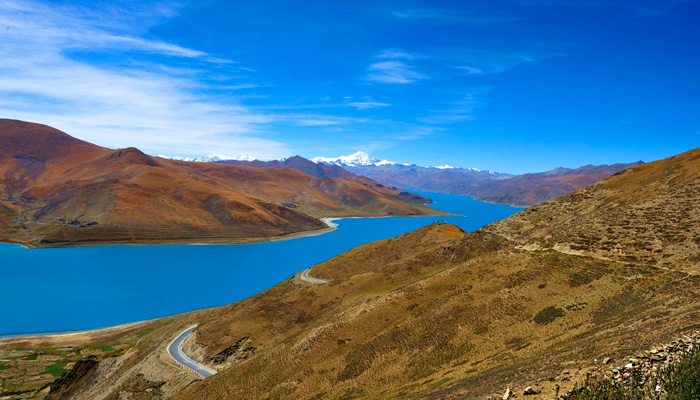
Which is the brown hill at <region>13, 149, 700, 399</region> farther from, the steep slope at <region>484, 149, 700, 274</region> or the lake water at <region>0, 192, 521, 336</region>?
the lake water at <region>0, 192, 521, 336</region>

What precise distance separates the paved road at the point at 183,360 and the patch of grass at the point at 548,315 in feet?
147

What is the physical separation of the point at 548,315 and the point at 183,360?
54.2 metres

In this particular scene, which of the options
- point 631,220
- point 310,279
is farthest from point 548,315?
point 310,279

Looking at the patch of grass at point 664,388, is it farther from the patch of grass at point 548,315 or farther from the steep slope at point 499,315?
the patch of grass at point 548,315

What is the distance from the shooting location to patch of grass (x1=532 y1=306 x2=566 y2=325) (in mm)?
38694

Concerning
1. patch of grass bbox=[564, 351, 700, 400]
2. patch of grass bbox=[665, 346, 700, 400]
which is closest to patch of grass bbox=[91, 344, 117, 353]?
patch of grass bbox=[564, 351, 700, 400]

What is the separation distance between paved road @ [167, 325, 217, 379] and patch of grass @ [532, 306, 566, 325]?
4482 centimetres

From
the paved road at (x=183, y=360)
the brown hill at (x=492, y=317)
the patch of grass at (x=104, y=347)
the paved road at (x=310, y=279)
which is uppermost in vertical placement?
the brown hill at (x=492, y=317)

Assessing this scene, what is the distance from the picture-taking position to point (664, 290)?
36.0 m

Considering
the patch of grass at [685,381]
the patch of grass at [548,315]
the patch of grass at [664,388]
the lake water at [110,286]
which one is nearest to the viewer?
the patch of grass at [685,381]

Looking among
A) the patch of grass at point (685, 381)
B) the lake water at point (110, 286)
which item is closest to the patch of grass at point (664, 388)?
the patch of grass at point (685, 381)

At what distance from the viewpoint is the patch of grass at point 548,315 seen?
3869 cm

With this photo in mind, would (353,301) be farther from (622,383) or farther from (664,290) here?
(622,383)

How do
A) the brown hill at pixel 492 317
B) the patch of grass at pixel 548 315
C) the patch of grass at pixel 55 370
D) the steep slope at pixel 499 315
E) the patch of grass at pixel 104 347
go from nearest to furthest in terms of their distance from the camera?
the steep slope at pixel 499 315 → the brown hill at pixel 492 317 → the patch of grass at pixel 548 315 → the patch of grass at pixel 55 370 → the patch of grass at pixel 104 347
